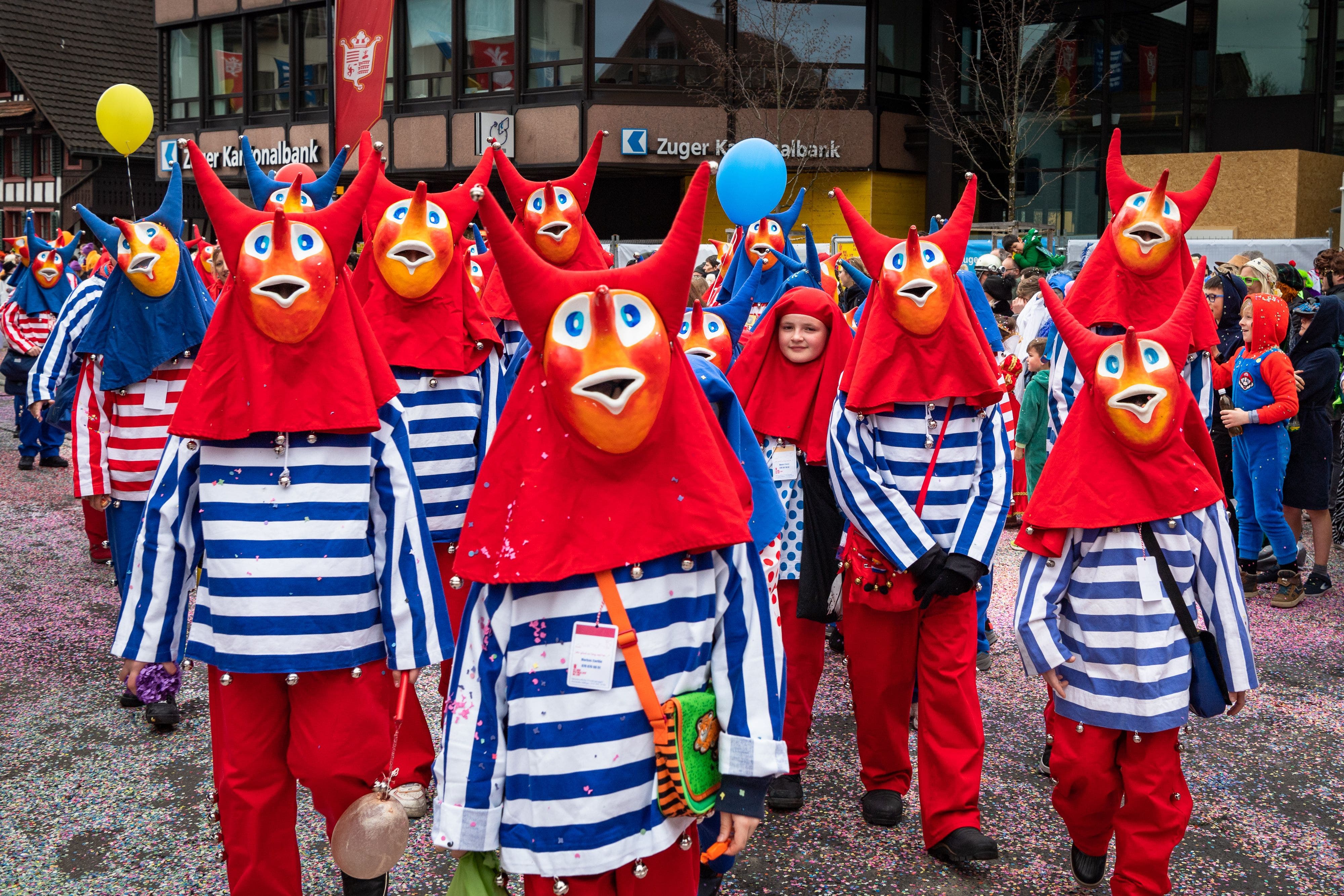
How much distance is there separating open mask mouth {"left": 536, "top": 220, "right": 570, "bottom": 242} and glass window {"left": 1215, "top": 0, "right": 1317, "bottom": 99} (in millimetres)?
21085

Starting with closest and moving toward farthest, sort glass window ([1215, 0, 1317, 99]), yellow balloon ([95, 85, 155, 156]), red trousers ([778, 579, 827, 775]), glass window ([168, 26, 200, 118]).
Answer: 1. red trousers ([778, 579, 827, 775])
2. yellow balloon ([95, 85, 155, 156])
3. glass window ([1215, 0, 1317, 99])
4. glass window ([168, 26, 200, 118])

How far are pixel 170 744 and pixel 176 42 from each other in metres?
29.9

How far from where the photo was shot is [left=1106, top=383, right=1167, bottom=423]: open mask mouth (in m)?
3.52

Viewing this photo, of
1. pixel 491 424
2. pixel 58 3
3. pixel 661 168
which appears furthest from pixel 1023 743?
pixel 58 3

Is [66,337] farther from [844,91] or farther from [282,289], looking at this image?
[844,91]

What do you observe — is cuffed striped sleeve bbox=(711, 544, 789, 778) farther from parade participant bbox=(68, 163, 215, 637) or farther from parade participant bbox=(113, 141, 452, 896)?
parade participant bbox=(68, 163, 215, 637)

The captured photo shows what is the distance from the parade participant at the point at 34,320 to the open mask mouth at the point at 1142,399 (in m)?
11.9

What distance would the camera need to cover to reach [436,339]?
4863 millimetres

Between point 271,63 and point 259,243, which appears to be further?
point 271,63

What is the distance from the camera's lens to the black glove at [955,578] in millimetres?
4160

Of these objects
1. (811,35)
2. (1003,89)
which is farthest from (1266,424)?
(811,35)

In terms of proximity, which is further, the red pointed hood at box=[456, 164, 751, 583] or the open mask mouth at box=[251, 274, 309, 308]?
the open mask mouth at box=[251, 274, 309, 308]

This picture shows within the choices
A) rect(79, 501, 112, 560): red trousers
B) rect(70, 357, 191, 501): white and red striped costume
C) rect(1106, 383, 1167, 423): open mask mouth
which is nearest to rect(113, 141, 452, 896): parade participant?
rect(1106, 383, 1167, 423): open mask mouth

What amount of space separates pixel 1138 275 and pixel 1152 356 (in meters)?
2.53
